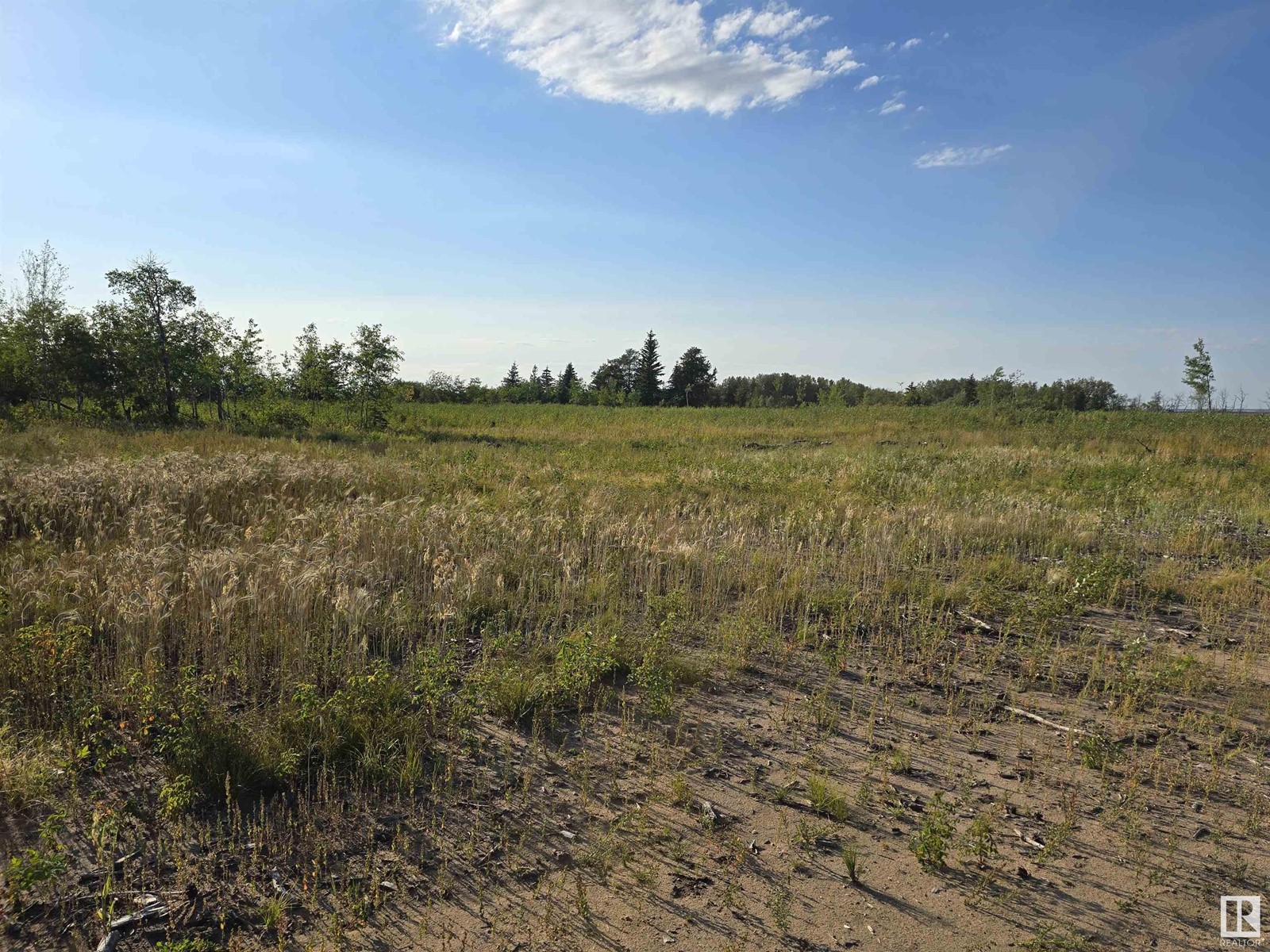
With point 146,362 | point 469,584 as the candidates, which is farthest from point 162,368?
point 469,584

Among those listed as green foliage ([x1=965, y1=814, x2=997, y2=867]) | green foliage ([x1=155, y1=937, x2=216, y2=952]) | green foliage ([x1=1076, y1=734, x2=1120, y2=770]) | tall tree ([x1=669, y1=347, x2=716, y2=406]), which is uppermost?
tall tree ([x1=669, y1=347, x2=716, y2=406])

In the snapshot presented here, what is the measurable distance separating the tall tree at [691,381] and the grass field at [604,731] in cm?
9185

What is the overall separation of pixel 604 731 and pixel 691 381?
97.9 metres

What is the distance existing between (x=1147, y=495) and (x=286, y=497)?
54.4ft

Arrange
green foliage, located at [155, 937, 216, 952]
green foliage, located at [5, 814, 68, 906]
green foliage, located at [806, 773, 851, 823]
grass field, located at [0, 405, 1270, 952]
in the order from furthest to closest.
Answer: green foliage, located at [806, 773, 851, 823], grass field, located at [0, 405, 1270, 952], green foliage, located at [5, 814, 68, 906], green foliage, located at [155, 937, 216, 952]

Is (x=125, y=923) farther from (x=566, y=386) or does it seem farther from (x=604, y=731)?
(x=566, y=386)

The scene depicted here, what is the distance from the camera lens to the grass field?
3.21 metres

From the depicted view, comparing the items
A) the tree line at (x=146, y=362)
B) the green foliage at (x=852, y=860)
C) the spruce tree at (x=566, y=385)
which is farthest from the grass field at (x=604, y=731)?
the spruce tree at (x=566, y=385)

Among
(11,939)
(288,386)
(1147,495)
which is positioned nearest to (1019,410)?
(1147,495)

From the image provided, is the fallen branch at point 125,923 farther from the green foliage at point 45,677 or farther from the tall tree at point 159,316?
the tall tree at point 159,316

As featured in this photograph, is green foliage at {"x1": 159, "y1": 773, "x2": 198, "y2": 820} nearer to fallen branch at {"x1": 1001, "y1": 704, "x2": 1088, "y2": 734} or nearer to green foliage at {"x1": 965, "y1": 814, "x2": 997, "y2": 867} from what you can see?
green foliage at {"x1": 965, "y1": 814, "x2": 997, "y2": 867}

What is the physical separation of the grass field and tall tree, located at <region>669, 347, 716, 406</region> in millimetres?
91848

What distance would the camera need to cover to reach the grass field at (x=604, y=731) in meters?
3.21

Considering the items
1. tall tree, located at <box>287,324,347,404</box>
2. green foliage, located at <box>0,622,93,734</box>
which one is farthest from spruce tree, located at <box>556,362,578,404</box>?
green foliage, located at <box>0,622,93,734</box>
